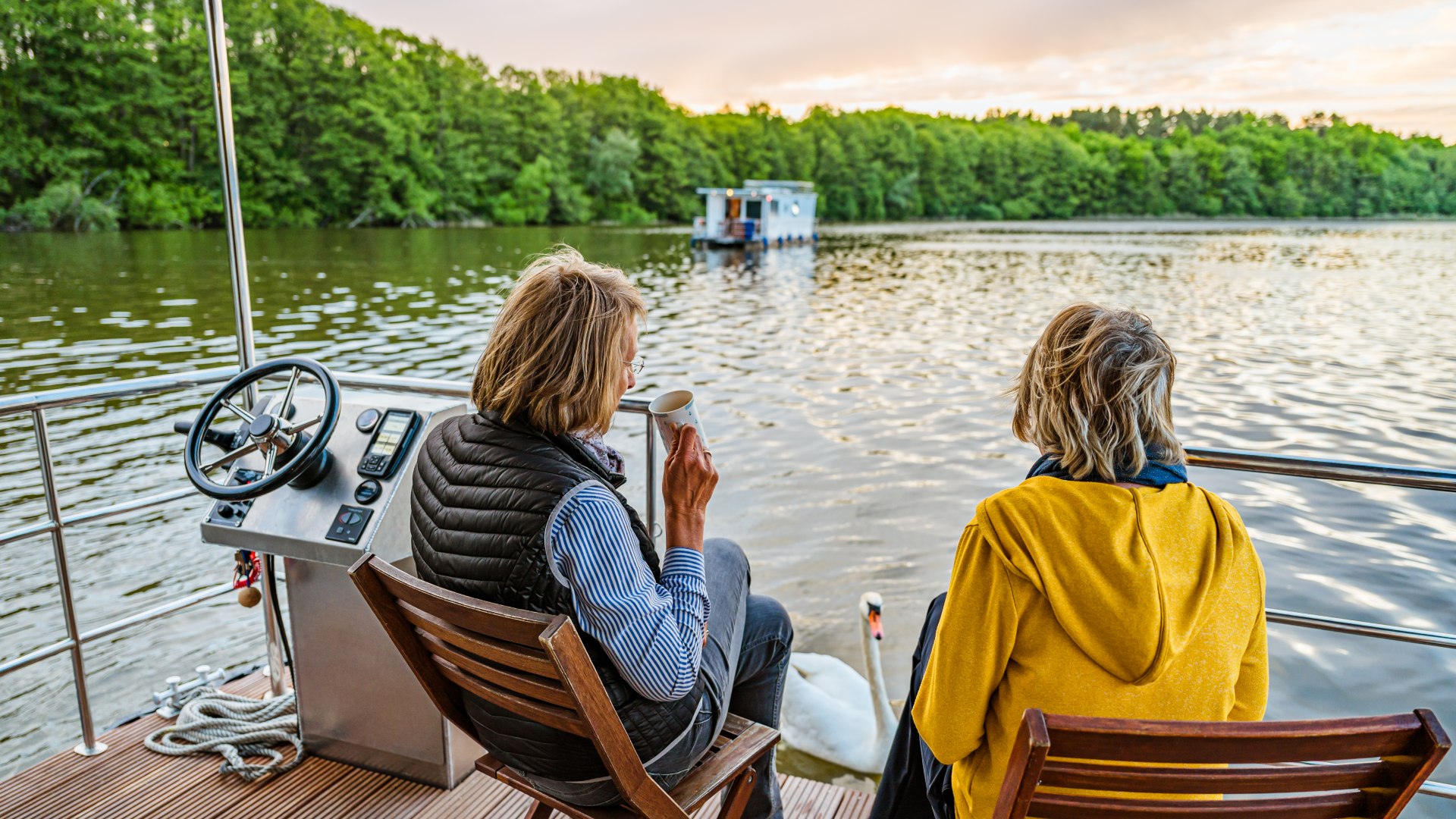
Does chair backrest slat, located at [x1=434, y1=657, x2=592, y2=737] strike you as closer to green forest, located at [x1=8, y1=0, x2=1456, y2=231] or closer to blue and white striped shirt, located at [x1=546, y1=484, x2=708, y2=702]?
blue and white striped shirt, located at [x1=546, y1=484, x2=708, y2=702]

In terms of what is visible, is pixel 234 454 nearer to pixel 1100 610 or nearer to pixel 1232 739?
pixel 1100 610

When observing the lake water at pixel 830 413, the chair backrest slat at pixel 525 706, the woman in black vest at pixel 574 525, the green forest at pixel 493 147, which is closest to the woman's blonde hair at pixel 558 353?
the woman in black vest at pixel 574 525

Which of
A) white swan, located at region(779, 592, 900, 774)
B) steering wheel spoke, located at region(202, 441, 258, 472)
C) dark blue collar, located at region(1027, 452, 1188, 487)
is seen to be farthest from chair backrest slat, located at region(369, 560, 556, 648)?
white swan, located at region(779, 592, 900, 774)

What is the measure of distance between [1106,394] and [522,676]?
107cm

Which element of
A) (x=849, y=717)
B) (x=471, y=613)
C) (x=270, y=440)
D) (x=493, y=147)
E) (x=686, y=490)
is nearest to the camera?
(x=471, y=613)

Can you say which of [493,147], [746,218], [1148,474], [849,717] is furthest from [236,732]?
[493,147]

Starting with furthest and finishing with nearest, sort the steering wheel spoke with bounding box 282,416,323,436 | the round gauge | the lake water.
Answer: the lake water
the round gauge
the steering wheel spoke with bounding box 282,416,323,436

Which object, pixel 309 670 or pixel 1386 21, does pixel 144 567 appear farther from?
pixel 1386 21

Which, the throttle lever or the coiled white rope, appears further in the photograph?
the coiled white rope

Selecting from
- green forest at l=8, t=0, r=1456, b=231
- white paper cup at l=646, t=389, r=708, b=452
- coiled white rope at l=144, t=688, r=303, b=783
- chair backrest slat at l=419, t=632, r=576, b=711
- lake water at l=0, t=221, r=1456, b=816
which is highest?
green forest at l=8, t=0, r=1456, b=231

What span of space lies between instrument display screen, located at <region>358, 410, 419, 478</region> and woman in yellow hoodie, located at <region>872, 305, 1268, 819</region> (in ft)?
4.62

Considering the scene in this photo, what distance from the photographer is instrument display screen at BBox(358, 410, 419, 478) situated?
225cm

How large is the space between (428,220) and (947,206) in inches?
2205

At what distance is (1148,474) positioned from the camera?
4.76ft
